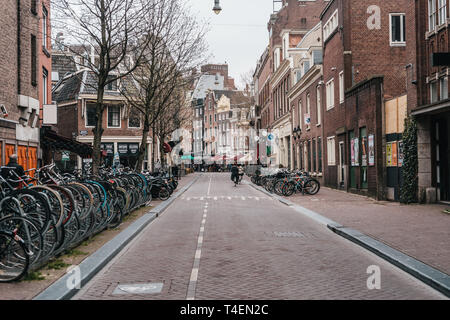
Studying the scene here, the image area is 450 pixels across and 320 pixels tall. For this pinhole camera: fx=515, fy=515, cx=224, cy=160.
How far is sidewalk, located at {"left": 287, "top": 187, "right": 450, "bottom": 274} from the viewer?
9.13m

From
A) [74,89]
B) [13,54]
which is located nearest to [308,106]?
[74,89]

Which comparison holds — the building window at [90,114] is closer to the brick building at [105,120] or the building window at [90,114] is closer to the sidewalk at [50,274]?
the brick building at [105,120]

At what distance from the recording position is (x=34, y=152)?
2072 centimetres

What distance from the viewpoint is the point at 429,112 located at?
17.1 m

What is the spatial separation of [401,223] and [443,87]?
233 inches

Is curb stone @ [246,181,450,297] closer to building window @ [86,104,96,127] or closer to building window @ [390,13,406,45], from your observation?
building window @ [390,13,406,45]

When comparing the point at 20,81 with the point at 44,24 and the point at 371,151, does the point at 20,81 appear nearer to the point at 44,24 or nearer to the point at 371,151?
the point at 44,24

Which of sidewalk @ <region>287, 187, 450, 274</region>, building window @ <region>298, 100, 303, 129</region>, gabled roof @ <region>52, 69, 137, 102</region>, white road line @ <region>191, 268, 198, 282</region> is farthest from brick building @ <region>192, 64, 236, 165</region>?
white road line @ <region>191, 268, 198, 282</region>

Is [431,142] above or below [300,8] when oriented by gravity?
below

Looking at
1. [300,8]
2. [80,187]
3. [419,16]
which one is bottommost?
[80,187]

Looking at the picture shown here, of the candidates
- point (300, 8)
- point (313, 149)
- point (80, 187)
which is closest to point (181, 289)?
point (80, 187)

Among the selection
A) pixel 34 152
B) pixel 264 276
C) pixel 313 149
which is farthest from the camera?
pixel 313 149

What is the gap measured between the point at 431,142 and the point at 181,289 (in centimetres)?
1436
